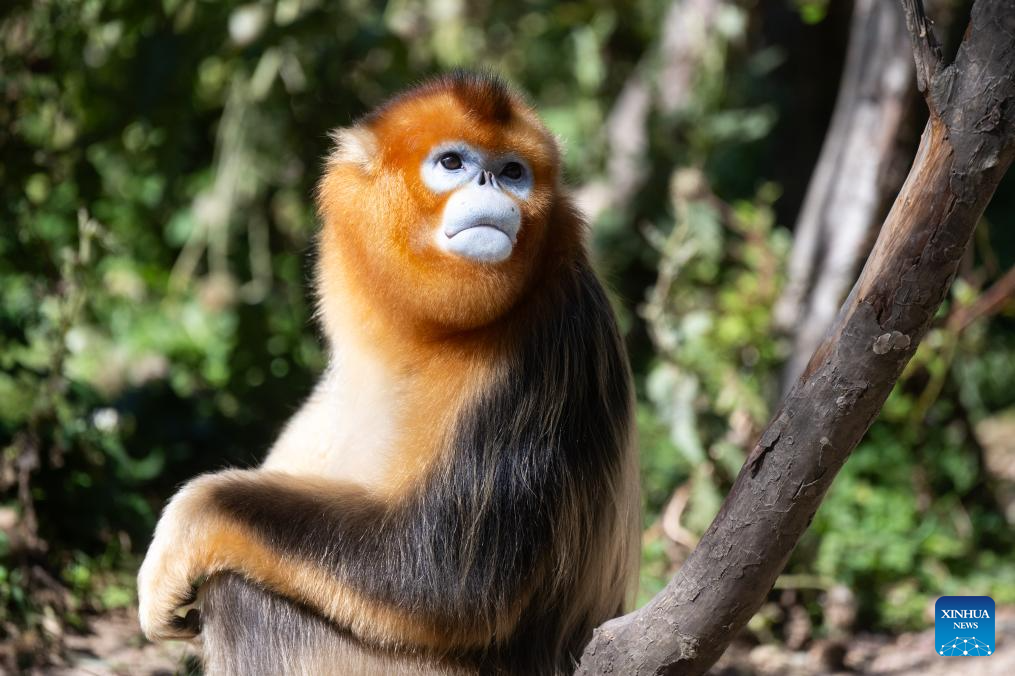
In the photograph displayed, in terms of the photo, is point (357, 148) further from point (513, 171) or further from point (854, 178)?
point (854, 178)

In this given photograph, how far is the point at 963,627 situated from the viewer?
4.41 meters

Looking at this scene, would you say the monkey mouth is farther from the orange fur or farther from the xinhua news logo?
the xinhua news logo

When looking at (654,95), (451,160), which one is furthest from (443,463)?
(654,95)

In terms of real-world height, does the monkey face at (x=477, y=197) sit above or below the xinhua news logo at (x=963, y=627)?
below

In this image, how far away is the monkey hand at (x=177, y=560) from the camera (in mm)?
2783

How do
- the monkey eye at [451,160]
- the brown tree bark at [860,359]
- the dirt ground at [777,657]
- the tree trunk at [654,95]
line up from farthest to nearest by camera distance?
the tree trunk at [654,95] < the dirt ground at [777,657] < the monkey eye at [451,160] < the brown tree bark at [860,359]

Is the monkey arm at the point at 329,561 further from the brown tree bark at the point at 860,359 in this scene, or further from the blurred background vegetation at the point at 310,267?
the blurred background vegetation at the point at 310,267

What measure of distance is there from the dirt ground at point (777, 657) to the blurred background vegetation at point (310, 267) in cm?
10

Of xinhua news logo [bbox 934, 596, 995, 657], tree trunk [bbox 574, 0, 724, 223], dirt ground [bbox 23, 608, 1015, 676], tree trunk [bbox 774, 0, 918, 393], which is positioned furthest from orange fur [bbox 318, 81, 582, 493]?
tree trunk [bbox 574, 0, 724, 223]

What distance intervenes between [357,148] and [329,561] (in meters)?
1.08

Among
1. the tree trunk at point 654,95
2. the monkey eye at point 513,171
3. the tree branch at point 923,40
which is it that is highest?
the tree trunk at point 654,95

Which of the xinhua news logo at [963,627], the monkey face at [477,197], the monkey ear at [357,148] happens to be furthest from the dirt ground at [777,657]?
the monkey face at [477,197]

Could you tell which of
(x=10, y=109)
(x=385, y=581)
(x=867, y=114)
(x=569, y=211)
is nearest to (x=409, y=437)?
(x=385, y=581)

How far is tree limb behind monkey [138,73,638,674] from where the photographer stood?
279cm
